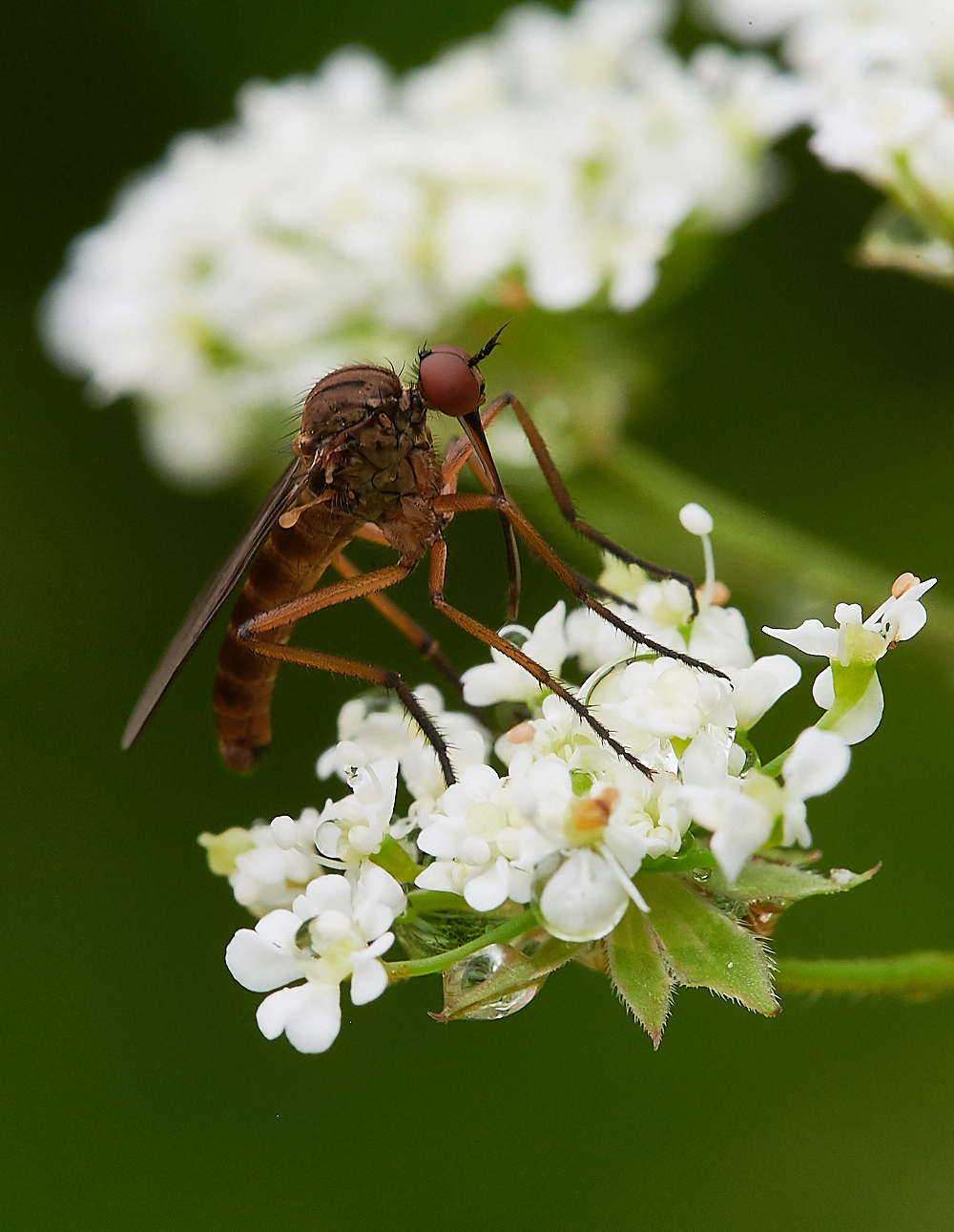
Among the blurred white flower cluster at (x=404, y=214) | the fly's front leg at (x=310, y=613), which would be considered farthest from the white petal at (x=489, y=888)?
the blurred white flower cluster at (x=404, y=214)

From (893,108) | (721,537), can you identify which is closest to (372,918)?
(721,537)

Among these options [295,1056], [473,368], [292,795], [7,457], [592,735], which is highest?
[473,368]

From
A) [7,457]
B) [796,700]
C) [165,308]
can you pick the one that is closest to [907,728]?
[796,700]


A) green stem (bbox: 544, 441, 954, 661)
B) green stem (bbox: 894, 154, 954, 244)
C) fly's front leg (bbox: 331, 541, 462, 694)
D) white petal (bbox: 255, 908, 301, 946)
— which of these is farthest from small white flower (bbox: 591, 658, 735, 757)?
green stem (bbox: 894, 154, 954, 244)

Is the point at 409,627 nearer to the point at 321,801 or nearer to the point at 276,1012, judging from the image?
the point at 321,801

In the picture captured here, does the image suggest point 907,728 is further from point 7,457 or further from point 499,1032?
point 7,457

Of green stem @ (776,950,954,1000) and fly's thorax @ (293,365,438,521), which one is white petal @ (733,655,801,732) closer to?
green stem @ (776,950,954,1000)
